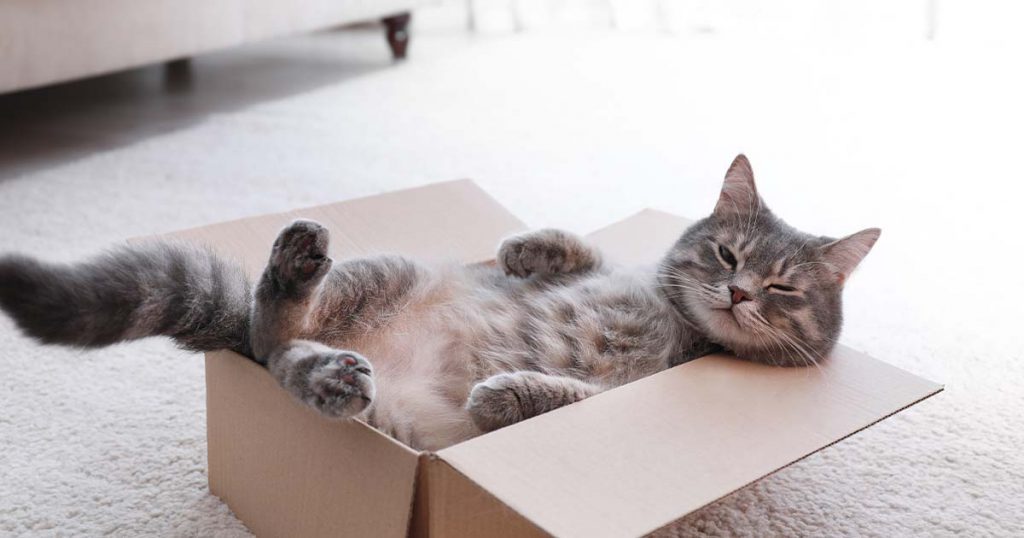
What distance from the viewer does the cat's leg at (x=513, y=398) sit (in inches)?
48.8

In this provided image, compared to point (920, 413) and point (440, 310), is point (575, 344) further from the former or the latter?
point (920, 413)

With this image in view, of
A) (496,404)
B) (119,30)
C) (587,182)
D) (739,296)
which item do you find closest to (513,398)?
(496,404)

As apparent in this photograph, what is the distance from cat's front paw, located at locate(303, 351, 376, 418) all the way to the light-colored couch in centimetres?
184

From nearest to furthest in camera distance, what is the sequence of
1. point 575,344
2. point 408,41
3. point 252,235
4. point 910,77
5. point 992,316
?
point 575,344
point 252,235
point 992,316
point 910,77
point 408,41

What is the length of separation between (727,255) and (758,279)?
0.08 metres

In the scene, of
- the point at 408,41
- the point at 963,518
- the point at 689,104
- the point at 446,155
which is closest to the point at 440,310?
the point at 963,518

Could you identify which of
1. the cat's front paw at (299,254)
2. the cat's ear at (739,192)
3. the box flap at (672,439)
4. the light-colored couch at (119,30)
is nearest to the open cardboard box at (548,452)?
the box flap at (672,439)

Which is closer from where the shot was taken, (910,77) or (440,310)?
(440,310)

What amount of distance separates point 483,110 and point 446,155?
1.71 feet

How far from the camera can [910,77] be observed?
391cm

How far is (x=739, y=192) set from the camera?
1560 mm

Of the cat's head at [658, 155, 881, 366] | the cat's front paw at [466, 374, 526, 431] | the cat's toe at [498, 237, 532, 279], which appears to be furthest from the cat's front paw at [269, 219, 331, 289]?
the cat's head at [658, 155, 881, 366]

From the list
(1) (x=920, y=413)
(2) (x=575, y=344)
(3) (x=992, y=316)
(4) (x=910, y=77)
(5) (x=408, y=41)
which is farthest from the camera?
(5) (x=408, y=41)

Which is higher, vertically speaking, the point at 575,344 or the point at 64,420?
the point at 575,344
